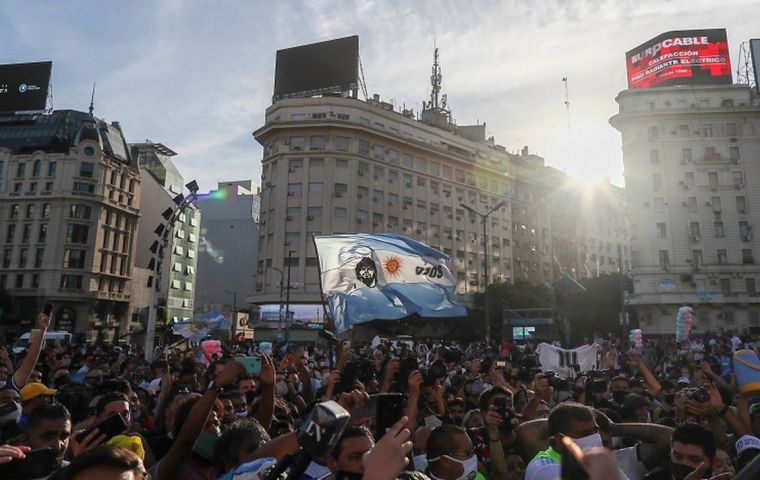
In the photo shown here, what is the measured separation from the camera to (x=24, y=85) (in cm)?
6419

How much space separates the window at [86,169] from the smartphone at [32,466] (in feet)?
227

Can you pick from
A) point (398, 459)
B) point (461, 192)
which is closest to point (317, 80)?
point (461, 192)

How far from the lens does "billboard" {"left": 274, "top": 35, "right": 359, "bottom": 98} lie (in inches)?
2313

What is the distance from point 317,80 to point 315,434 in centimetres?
6077

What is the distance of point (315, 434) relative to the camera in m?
1.49

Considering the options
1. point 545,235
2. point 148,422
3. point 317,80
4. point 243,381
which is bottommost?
point 148,422

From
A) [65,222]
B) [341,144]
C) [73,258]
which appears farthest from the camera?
[65,222]

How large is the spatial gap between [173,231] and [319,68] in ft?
98.7

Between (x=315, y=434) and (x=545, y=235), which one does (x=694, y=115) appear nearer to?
(x=545, y=235)

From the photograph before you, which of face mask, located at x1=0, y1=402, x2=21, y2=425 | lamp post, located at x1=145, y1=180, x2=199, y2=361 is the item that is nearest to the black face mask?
face mask, located at x1=0, y1=402, x2=21, y2=425

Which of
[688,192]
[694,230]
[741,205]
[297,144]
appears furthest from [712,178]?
[297,144]

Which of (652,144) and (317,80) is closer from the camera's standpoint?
(652,144)

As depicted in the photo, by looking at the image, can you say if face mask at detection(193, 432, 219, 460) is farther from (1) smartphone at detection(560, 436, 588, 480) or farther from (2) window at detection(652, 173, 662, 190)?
(2) window at detection(652, 173, 662, 190)

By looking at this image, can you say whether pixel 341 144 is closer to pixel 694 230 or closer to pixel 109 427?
pixel 694 230
